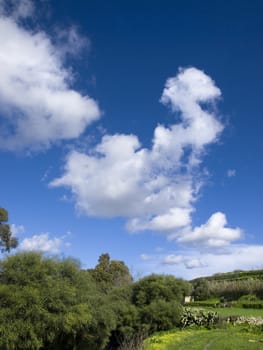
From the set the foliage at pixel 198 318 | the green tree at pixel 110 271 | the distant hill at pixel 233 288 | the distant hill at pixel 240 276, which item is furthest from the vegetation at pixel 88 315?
the distant hill at pixel 240 276

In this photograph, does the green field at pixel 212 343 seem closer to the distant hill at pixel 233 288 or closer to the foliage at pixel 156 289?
the foliage at pixel 156 289

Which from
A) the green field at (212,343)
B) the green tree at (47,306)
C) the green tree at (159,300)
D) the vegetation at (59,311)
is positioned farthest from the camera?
the green tree at (159,300)

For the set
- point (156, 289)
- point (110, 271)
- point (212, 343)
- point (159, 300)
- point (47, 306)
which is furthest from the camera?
point (110, 271)

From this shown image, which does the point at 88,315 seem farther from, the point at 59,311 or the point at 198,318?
the point at 198,318

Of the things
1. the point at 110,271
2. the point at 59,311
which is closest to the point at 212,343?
the point at 59,311

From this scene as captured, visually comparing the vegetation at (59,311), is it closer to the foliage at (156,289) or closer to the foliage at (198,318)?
the foliage at (198,318)

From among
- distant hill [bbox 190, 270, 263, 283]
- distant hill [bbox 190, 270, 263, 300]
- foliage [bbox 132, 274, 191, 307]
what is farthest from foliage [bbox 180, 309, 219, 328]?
distant hill [bbox 190, 270, 263, 283]

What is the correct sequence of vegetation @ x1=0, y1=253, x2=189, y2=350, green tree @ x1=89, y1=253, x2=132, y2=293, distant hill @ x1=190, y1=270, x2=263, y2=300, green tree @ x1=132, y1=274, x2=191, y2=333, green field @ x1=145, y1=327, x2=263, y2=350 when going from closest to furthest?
green field @ x1=145, y1=327, x2=263, y2=350
vegetation @ x1=0, y1=253, x2=189, y2=350
green tree @ x1=132, y1=274, x2=191, y2=333
distant hill @ x1=190, y1=270, x2=263, y2=300
green tree @ x1=89, y1=253, x2=132, y2=293

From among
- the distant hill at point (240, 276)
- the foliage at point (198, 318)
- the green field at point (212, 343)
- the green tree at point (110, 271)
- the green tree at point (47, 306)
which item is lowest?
the green field at point (212, 343)

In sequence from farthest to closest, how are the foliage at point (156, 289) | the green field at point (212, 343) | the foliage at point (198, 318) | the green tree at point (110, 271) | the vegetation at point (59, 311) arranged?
the green tree at point (110, 271)
the foliage at point (156, 289)
the foliage at point (198, 318)
the vegetation at point (59, 311)
the green field at point (212, 343)

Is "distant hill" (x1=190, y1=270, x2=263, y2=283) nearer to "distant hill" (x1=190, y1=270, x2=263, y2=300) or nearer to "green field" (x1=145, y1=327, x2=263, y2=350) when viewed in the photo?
"distant hill" (x1=190, y1=270, x2=263, y2=300)

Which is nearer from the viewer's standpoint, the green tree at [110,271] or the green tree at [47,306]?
the green tree at [47,306]

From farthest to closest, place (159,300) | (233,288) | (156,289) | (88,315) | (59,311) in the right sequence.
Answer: (233,288) < (156,289) < (159,300) < (88,315) < (59,311)

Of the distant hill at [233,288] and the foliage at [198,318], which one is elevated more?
the distant hill at [233,288]
